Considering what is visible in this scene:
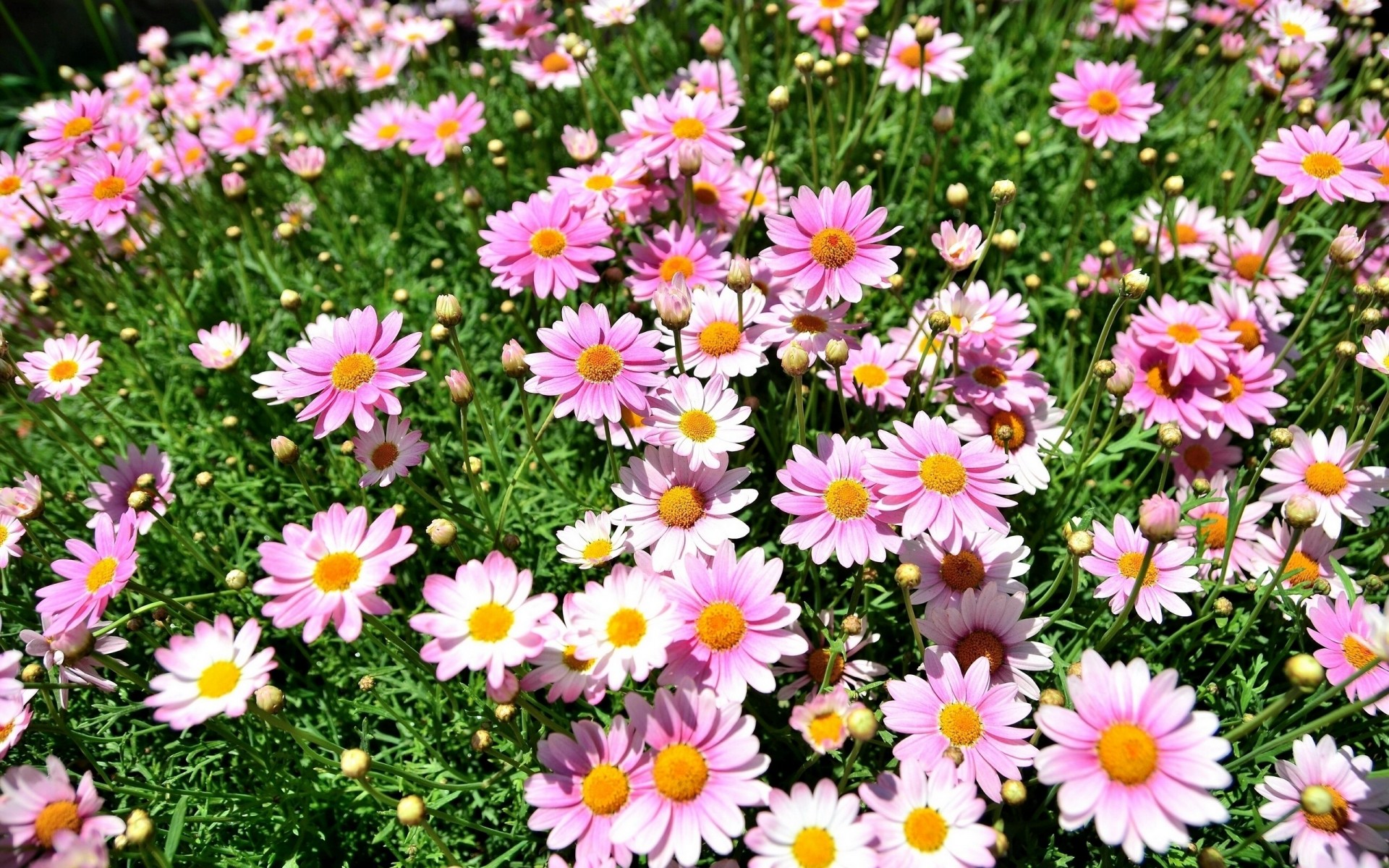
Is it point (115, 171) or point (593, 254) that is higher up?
point (115, 171)

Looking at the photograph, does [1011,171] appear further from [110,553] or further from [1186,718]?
[110,553]

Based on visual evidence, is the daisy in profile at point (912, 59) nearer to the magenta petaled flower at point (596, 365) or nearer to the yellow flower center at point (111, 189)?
the magenta petaled flower at point (596, 365)

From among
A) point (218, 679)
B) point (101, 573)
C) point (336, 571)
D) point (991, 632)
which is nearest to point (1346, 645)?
point (991, 632)

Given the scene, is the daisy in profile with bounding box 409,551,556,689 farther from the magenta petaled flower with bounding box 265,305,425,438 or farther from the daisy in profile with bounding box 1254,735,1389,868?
the daisy in profile with bounding box 1254,735,1389,868

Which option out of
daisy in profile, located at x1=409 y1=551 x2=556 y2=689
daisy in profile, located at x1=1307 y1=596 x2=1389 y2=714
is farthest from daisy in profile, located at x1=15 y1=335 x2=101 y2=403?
daisy in profile, located at x1=1307 y1=596 x2=1389 y2=714

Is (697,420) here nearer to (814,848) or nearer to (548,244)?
(548,244)

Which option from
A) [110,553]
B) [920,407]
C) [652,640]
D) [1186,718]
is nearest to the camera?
[1186,718]

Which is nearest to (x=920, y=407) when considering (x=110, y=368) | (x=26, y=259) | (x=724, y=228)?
(x=724, y=228)
